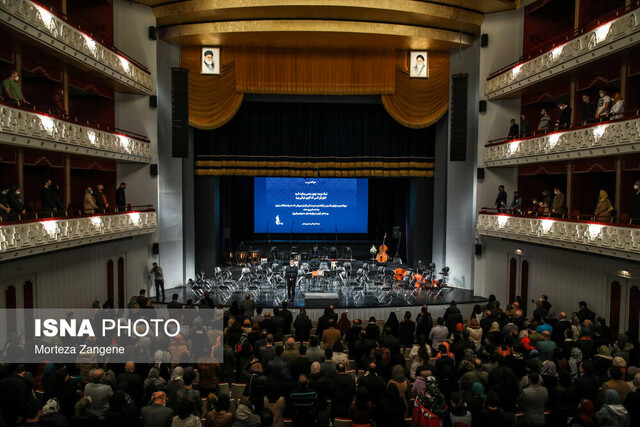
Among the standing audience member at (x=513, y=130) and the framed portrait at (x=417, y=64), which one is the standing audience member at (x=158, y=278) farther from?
the standing audience member at (x=513, y=130)

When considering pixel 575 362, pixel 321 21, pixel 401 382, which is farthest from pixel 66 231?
pixel 575 362

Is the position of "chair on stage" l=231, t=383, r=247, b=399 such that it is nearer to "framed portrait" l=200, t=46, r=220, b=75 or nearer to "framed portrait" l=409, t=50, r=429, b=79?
"framed portrait" l=200, t=46, r=220, b=75

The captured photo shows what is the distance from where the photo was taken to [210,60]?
2011 centimetres

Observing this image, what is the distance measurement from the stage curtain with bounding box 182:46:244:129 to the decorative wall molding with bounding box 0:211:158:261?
4.52 metres

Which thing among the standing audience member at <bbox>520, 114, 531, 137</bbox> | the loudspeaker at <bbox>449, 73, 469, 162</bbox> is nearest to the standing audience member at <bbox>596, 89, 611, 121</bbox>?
the standing audience member at <bbox>520, 114, 531, 137</bbox>

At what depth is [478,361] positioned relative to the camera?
725 cm

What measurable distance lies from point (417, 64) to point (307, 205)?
8238 mm

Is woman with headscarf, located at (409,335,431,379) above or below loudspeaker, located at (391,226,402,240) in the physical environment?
below

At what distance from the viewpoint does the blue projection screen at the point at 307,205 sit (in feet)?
79.7

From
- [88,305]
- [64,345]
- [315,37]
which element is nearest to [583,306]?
[64,345]

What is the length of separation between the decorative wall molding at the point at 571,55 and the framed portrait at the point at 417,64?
9.09 feet

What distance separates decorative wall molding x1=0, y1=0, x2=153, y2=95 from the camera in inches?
443

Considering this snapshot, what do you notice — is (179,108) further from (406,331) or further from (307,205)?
(406,331)

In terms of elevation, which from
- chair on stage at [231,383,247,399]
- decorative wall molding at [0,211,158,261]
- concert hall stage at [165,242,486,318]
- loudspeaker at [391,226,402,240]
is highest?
decorative wall molding at [0,211,158,261]
